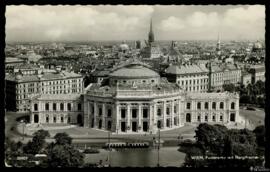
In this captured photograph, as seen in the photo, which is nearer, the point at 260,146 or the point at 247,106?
the point at 260,146

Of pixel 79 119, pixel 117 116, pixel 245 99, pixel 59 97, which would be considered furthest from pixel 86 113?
pixel 245 99

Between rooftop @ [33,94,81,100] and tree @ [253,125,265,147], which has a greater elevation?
rooftop @ [33,94,81,100]

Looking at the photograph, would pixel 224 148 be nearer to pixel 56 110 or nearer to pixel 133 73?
pixel 133 73

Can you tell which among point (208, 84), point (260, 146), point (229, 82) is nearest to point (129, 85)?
point (260, 146)

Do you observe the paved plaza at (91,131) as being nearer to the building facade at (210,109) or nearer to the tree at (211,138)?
the building facade at (210,109)

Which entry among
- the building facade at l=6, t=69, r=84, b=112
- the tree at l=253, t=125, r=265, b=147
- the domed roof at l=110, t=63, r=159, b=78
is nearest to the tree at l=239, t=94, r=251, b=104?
the domed roof at l=110, t=63, r=159, b=78

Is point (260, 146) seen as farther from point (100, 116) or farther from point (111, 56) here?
point (111, 56)

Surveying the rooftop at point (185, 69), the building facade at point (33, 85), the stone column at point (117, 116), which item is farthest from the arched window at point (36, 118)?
the rooftop at point (185, 69)

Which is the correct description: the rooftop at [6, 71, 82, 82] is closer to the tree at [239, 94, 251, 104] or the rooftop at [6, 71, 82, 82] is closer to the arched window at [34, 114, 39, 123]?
the arched window at [34, 114, 39, 123]
